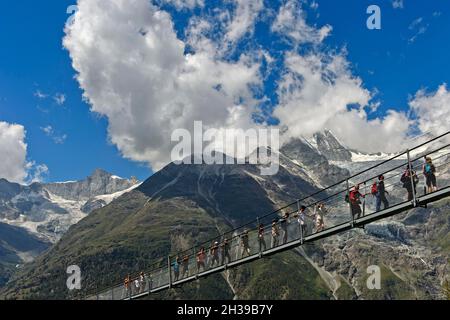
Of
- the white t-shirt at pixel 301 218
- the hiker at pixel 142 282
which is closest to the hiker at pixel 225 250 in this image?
the white t-shirt at pixel 301 218

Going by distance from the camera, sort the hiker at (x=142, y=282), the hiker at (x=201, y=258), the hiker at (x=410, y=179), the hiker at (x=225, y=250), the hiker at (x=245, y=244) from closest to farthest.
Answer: the hiker at (x=410, y=179), the hiker at (x=245, y=244), the hiker at (x=225, y=250), the hiker at (x=201, y=258), the hiker at (x=142, y=282)

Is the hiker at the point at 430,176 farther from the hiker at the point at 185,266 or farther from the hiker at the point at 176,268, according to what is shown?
the hiker at the point at 176,268

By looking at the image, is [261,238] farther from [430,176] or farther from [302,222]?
[430,176]

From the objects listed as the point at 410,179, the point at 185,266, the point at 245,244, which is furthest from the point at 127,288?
the point at 410,179

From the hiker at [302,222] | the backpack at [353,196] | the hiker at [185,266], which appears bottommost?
the hiker at [185,266]

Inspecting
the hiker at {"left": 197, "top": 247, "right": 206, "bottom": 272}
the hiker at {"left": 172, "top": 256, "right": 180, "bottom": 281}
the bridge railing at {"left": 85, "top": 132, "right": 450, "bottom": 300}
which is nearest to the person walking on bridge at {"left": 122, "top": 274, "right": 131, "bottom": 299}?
the bridge railing at {"left": 85, "top": 132, "right": 450, "bottom": 300}

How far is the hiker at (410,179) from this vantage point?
26.7 m

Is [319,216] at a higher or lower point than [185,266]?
higher

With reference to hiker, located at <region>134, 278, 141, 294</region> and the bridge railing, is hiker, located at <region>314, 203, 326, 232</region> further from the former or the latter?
hiker, located at <region>134, 278, 141, 294</region>

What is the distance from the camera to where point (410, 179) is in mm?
26828

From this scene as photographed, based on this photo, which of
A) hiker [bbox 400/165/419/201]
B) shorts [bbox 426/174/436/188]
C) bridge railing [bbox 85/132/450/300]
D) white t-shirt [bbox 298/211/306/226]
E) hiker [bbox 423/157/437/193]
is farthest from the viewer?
white t-shirt [bbox 298/211/306/226]

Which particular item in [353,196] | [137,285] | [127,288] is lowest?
[127,288]

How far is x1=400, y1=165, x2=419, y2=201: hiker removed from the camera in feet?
87.7
